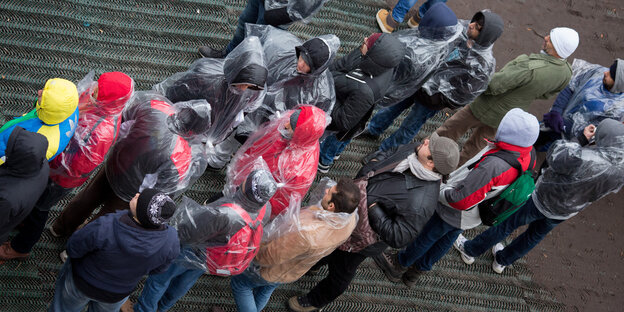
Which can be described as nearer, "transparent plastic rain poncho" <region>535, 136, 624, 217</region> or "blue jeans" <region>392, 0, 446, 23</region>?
"transparent plastic rain poncho" <region>535, 136, 624, 217</region>

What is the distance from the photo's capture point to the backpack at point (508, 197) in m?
3.77

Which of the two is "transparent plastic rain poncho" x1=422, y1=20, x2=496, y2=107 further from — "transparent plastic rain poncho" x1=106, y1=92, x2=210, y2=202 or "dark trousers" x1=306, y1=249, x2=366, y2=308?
"transparent plastic rain poncho" x1=106, y1=92, x2=210, y2=202

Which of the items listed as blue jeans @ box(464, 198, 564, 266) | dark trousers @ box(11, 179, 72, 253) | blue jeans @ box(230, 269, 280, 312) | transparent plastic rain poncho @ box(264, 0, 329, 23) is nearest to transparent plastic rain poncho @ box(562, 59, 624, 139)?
blue jeans @ box(464, 198, 564, 266)

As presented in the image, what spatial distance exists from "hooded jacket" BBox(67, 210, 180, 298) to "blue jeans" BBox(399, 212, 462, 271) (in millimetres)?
1909

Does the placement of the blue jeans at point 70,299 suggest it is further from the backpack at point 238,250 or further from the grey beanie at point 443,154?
the grey beanie at point 443,154

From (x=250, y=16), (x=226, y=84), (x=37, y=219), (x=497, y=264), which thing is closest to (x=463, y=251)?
(x=497, y=264)

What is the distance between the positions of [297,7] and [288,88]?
2.32ft

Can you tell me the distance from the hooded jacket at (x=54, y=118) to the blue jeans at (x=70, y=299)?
0.60m

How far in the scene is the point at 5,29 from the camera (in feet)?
15.1

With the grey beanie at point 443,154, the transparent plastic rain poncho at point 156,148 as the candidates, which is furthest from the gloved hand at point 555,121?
the transparent plastic rain poncho at point 156,148

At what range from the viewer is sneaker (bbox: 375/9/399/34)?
19.1 feet

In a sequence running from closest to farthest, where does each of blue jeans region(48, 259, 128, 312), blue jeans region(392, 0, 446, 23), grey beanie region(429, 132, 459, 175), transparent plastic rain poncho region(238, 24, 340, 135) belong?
blue jeans region(48, 259, 128, 312)
grey beanie region(429, 132, 459, 175)
transparent plastic rain poncho region(238, 24, 340, 135)
blue jeans region(392, 0, 446, 23)

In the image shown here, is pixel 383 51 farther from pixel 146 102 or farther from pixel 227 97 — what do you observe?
pixel 146 102

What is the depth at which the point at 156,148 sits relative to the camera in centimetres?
312
